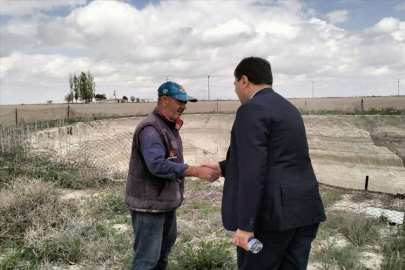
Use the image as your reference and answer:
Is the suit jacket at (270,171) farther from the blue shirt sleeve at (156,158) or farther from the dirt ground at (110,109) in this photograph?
the dirt ground at (110,109)

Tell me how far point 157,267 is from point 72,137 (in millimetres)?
11624

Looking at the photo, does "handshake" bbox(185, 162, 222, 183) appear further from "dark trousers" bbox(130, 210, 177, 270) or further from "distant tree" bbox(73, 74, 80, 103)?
"distant tree" bbox(73, 74, 80, 103)

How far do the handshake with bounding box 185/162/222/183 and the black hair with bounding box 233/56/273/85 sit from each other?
846mm

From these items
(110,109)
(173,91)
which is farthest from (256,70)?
(110,109)

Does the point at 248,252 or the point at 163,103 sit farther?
the point at 163,103

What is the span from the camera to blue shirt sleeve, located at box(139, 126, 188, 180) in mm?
2412

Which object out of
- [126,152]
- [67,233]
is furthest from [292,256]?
[126,152]

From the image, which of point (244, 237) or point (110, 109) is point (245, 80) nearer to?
point (244, 237)

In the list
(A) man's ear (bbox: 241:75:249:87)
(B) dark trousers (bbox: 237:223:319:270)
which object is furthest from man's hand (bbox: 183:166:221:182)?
(A) man's ear (bbox: 241:75:249:87)

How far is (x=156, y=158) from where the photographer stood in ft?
7.93

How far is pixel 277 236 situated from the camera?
6.33 ft

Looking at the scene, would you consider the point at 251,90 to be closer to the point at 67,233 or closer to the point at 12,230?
the point at 67,233

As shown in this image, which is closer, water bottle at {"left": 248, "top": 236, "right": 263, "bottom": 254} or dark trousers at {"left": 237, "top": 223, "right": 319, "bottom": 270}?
water bottle at {"left": 248, "top": 236, "right": 263, "bottom": 254}

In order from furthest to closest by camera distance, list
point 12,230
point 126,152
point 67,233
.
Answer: point 126,152 < point 12,230 < point 67,233
